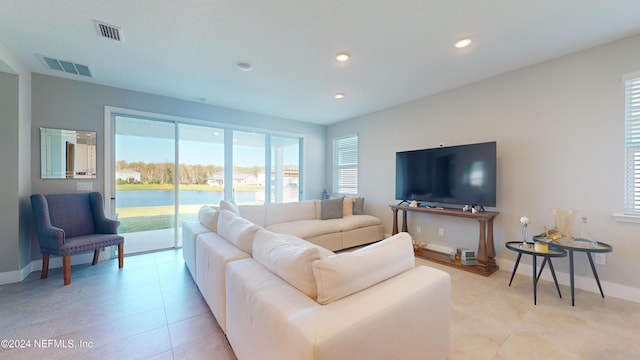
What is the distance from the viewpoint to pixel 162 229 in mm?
4266

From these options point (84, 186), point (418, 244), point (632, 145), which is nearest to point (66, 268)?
point (84, 186)

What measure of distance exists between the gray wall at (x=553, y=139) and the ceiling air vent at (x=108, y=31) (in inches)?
165

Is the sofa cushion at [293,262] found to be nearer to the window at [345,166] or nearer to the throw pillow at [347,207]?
the throw pillow at [347,207]

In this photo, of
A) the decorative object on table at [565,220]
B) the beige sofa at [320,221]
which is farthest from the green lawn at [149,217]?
the decorative object on table at [565,220]

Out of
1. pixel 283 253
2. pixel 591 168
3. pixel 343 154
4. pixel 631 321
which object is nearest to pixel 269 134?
pixel 343 154

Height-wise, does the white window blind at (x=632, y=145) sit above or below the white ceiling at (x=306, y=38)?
below

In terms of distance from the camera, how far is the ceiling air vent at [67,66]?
2.86 meters

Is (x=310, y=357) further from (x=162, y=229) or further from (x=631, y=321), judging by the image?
(x=162, y=229)

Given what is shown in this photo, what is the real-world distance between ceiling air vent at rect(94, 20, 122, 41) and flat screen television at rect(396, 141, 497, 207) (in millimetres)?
4020

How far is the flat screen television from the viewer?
316 cm

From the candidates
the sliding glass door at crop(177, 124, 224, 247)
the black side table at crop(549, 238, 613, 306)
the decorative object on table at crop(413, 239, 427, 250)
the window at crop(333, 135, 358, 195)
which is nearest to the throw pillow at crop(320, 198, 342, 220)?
the window at crop(333, 135, 358, 195)

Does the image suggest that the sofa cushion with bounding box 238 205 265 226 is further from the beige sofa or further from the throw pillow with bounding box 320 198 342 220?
the throw pillow with bounding box 320 198 342 220

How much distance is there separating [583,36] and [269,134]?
4.84 meters

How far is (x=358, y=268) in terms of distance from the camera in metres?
1.27
